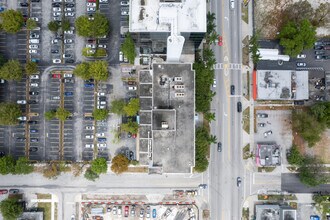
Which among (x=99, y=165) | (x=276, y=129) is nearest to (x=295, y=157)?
(x=276, y=129)

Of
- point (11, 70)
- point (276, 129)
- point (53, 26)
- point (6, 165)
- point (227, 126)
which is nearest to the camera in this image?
point (11, 70)

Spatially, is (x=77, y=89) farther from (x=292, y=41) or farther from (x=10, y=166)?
(x=292, y=41)

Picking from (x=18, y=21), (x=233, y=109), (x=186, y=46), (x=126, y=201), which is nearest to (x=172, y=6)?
(x=186, y=46)

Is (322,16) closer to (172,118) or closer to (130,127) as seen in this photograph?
(172,118)

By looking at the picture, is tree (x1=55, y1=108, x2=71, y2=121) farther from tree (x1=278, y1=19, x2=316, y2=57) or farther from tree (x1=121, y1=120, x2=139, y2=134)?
tree (x1=278, y1=19, x2=316, y2=57)

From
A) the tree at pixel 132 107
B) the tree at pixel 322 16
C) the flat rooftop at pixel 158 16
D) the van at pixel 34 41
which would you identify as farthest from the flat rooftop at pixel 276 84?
the van at pixel 34 41

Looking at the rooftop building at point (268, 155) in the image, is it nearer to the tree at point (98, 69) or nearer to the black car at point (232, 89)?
the black car at point (232, 89)

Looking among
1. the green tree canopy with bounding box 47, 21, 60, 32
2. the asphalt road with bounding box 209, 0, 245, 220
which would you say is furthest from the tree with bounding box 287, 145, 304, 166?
the green tree canopy with bounding box 47, 21, 60, 32
